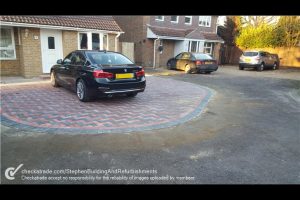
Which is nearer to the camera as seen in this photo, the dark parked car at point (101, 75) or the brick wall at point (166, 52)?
the dark parked car at point (101, 75)

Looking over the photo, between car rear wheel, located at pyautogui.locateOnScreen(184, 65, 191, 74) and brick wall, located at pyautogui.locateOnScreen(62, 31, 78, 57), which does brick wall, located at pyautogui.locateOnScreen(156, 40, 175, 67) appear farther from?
brick wall, located at pyautogui.locateOnScreen(62, 31, 78, 57)

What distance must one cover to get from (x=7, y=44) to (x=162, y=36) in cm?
1155

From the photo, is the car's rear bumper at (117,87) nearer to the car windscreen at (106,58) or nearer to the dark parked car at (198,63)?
the car windscreen at (106,58)

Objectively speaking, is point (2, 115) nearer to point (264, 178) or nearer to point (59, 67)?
point (59, 67)

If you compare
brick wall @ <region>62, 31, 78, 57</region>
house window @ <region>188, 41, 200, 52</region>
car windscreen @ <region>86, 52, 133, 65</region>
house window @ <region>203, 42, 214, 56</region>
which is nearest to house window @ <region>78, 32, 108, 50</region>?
brick wall @ <region>62, 31, 78, 57</region>

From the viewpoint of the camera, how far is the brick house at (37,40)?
1187cm

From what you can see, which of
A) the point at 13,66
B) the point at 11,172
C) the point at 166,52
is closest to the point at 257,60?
the point at 166,52

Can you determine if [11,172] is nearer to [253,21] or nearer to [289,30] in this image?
[289,30]

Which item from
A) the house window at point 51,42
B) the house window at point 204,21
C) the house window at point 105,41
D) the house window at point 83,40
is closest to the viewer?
the house window at point 51,42

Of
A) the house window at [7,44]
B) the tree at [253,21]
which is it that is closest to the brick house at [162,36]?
the tree at [253,21]

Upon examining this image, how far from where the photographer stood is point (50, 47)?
42.9ft

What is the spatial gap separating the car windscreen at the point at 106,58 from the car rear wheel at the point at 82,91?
0.80 metres
